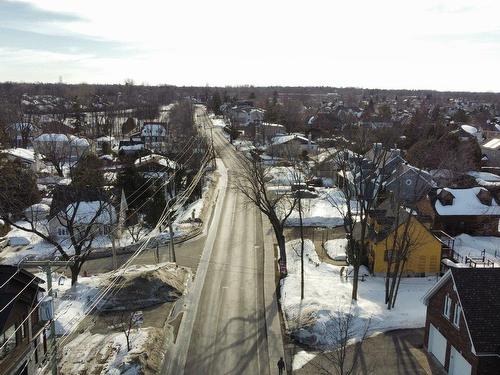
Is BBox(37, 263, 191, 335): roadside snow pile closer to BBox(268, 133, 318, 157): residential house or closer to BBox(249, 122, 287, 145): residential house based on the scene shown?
BBox(268, 133, 318, 157): residential house

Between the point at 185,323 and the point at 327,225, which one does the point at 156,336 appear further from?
the point at 327,225

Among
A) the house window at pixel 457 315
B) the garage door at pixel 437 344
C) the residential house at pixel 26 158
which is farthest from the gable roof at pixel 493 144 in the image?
the residential house at pixel 26 158

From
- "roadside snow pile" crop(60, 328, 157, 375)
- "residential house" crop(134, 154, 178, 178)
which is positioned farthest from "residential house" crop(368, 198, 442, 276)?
"residential house" crop(134, 154, 178, 178)

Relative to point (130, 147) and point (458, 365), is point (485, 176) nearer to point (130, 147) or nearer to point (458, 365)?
point (458, 365)

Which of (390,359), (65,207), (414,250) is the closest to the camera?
(390,359)

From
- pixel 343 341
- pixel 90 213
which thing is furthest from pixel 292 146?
pixel 343 341

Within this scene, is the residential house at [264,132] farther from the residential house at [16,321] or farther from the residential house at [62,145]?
the residential house at [16,321]

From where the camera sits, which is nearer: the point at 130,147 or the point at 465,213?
the point at 465,213
